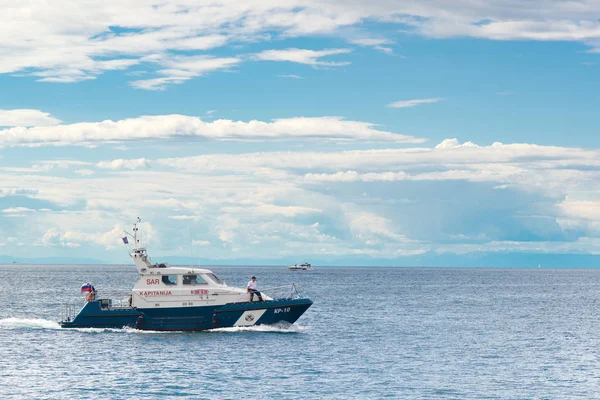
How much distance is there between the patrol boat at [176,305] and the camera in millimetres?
48781

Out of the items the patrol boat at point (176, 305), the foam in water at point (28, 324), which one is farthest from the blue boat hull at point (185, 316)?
the foam in water at point (28, 324)

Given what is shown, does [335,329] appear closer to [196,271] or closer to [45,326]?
[196,271]

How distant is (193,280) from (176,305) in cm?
193

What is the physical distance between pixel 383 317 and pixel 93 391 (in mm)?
38389

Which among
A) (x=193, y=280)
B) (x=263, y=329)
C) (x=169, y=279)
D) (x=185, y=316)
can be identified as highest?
(x=169, y=279)

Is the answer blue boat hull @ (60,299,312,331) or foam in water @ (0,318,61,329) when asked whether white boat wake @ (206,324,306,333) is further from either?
foam in water @ (0,318,61,329)

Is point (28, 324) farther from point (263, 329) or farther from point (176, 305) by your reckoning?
point (263, 329)

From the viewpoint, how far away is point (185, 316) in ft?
161

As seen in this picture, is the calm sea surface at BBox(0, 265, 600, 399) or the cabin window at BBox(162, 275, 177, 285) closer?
the calm sea surface at BBox(0, 265, 600, 399)

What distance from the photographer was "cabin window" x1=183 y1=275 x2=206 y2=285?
161ft

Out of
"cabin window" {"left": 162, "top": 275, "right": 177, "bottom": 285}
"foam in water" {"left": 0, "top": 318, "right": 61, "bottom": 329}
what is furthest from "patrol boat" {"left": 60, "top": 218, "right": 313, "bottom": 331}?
A: "foam in water" {"left": 0, "top": 318, "right": 61, "bottom": 329}

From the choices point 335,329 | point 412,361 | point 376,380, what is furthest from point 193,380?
point 335,329

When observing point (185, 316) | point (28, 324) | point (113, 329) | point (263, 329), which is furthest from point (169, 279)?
point (28, 324)

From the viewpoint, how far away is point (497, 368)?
3966cm
